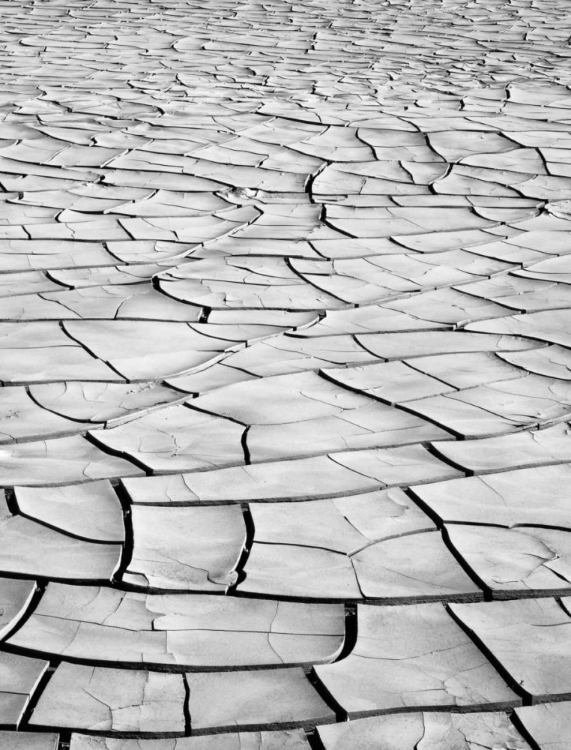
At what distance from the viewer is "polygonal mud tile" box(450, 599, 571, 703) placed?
1428 millimetres

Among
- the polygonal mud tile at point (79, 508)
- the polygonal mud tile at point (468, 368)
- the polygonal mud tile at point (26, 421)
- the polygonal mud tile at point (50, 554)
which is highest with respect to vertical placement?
the polygonal mud tile at point (50, 554)

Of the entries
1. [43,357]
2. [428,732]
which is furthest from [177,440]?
[428,732]

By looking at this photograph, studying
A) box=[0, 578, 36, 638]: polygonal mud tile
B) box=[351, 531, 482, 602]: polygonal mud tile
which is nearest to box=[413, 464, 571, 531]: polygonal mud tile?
box=[351, 531, 482, 602]: polygonal mud tile

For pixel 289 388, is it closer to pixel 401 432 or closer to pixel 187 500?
pixel 401 432

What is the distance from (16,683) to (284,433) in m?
0.88

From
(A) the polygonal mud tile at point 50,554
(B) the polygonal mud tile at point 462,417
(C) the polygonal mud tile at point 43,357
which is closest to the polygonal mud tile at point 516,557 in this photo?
(B) the polygonal mud tile at point 462,417

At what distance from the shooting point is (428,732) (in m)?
1.33

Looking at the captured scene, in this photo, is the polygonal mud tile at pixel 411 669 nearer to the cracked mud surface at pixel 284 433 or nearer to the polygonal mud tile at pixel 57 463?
the cracked mud surface at pixel 284 433

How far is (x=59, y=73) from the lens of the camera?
5891 millimetres

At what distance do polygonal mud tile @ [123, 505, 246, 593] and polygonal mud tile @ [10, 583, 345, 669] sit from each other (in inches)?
1.7

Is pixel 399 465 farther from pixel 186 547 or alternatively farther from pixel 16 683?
pixel 16 683

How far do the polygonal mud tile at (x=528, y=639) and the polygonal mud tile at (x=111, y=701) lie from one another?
1.59 feet

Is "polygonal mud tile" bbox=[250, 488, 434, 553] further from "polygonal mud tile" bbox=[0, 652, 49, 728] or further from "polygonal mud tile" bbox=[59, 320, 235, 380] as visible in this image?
"polygonal mud tile" bbox=[59, 320, 235, 380]

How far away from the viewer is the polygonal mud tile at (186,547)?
1639mm
